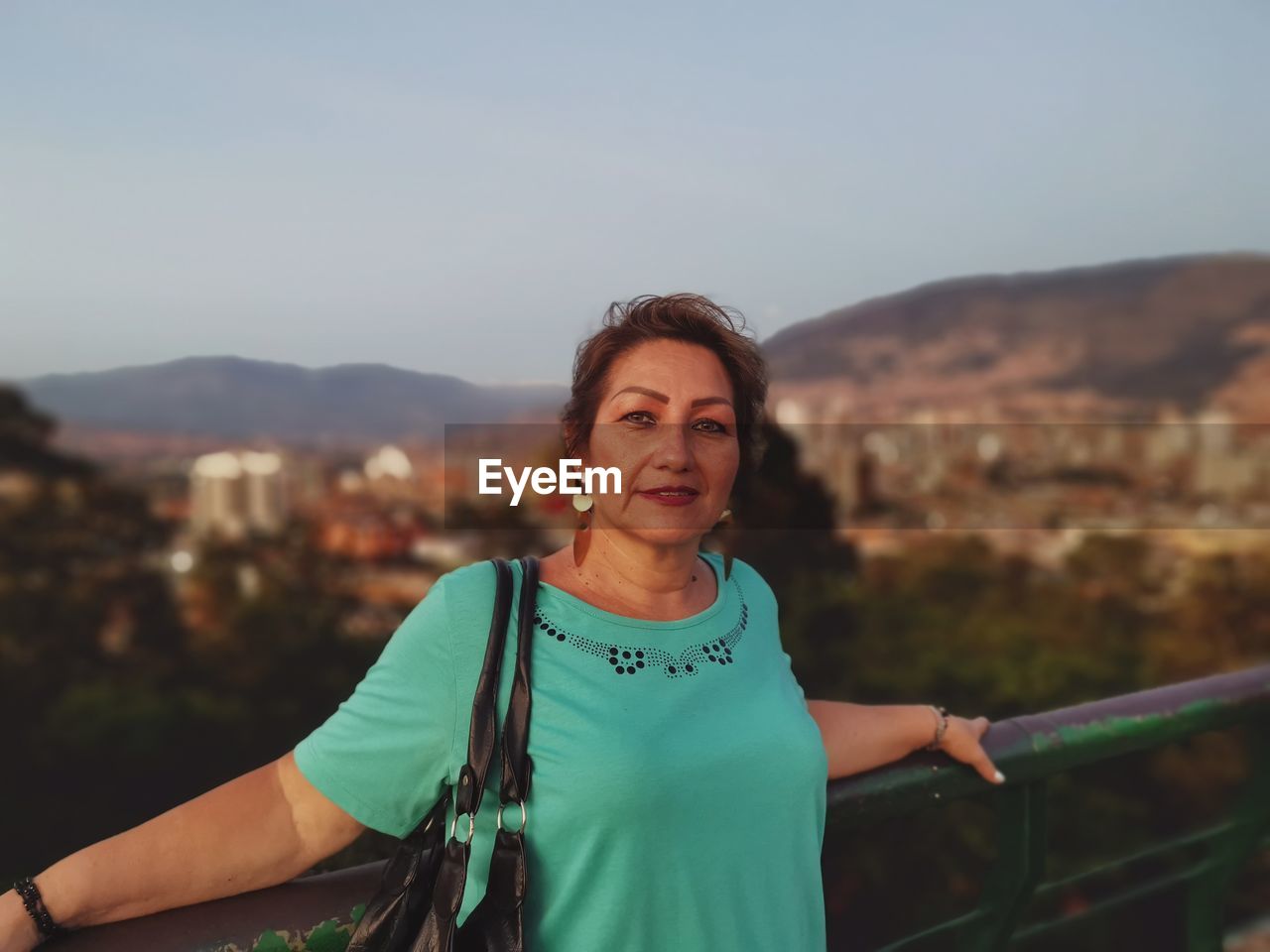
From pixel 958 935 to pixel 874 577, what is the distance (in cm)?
709

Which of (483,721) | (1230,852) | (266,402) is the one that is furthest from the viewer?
(266,402)

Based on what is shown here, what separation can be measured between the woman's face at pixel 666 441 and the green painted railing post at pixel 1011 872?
21.6 inches

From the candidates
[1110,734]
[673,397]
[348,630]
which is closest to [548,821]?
[673,397]

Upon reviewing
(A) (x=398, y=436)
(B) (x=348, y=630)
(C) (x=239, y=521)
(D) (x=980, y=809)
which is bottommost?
(D) (x=980, y=809)

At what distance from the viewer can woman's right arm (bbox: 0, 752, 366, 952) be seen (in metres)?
0.87

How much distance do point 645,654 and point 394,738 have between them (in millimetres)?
259

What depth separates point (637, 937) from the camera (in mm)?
1024

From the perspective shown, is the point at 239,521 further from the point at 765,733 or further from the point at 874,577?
the point at 765,733

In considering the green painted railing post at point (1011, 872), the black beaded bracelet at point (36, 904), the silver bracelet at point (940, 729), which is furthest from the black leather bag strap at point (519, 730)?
the green painted railing post at point (1011, 872)

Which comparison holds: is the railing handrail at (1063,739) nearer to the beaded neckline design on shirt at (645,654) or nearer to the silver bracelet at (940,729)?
the silver bracelet at (940,729)

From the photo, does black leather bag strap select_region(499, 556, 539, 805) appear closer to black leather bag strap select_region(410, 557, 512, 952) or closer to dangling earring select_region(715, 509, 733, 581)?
black leather bag strap select_region(410, 557, 512, 952)

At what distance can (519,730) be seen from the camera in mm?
982

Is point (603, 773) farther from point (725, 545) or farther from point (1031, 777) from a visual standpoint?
point (1031, 777)

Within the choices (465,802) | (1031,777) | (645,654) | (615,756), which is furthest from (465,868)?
(1031,777)
